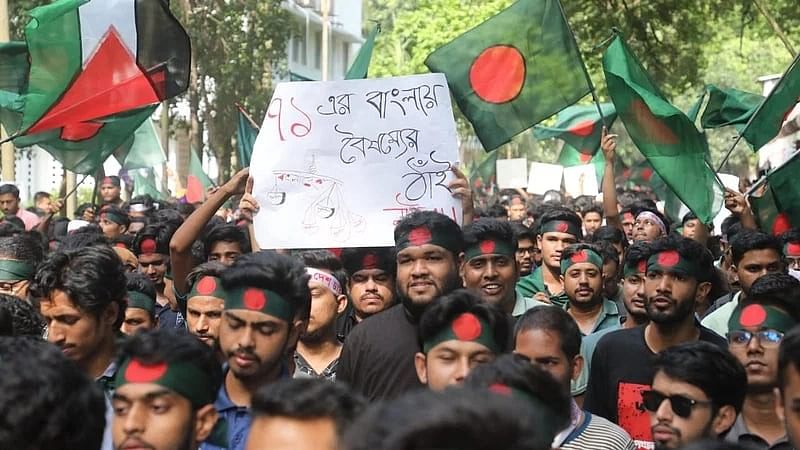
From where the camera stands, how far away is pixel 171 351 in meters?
4.19

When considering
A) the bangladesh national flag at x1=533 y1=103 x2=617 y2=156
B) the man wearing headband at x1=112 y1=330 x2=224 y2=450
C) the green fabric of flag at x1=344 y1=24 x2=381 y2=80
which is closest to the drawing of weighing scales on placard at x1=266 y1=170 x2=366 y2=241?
the green fabric of flag at x1=344 y1=24 x2=381 y2=80

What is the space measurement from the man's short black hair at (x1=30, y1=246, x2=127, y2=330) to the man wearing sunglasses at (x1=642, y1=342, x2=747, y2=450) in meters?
2.09

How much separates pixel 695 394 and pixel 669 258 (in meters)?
1.96

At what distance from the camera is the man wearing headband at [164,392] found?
401cm

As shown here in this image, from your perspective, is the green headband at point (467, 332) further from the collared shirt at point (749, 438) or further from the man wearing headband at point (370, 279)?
the man wearing headband at point (370, 279)

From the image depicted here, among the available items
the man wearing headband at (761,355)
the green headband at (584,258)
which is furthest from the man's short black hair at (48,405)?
the green headband at (584,258)

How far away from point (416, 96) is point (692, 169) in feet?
6.83

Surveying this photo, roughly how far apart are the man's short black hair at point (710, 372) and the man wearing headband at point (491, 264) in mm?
2340

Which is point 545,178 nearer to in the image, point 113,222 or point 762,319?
point 113,222

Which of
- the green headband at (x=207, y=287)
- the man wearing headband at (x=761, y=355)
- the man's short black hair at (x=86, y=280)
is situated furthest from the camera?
the green headband at (x=207, y=287)

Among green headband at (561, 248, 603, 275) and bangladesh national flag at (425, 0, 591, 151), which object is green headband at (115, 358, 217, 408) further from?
bangladesh national flag at (425, 0, 591, 151)

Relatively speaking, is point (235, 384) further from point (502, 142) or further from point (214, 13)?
point (214, 13)

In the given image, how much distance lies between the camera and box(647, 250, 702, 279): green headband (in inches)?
264

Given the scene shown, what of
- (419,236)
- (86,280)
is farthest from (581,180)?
(86,280)
